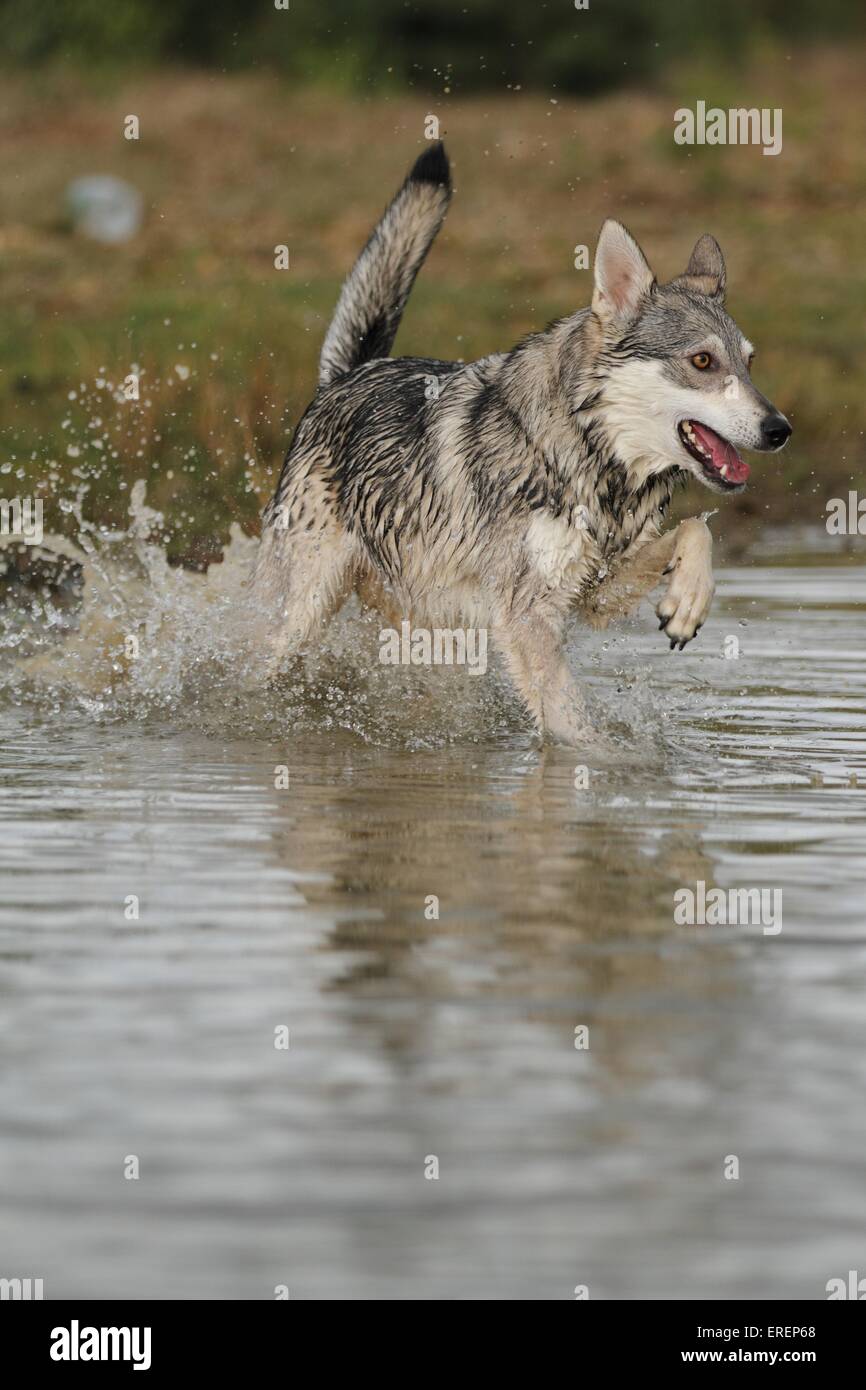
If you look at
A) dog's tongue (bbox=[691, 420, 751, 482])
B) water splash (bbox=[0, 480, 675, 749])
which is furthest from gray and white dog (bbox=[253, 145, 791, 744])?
water splash (bbox=[0, 480, 675, 749])

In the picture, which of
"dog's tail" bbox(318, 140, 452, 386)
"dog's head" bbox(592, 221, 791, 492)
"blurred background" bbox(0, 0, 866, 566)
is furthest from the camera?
"blurred background" bbox(0, 0, 866, 566)

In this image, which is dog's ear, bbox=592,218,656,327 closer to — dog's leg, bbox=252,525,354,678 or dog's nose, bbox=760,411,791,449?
dog's nose, bbox=760,411,791,449

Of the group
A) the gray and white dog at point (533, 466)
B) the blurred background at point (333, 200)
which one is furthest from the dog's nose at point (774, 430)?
the blurred background at point (333, 200)

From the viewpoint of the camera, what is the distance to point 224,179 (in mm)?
24703

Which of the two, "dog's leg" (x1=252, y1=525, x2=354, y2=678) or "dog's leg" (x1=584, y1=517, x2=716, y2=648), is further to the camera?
"dog's leg" (x1=252, y1=525, x2=354, y2=678)

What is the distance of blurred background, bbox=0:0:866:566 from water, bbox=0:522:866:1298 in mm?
4773

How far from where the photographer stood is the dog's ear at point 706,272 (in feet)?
26.1

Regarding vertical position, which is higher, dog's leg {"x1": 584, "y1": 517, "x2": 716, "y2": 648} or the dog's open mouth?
the dog's open mouth

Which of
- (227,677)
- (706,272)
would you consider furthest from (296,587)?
(706,272)

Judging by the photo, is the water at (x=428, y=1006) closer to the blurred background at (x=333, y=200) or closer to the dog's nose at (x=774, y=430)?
the dog's nose at (x=774, y=430)

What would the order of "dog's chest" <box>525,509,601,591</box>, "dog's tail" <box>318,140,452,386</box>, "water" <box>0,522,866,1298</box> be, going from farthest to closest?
"dog's tail" <box>318,140,452,386</box> < "dog's chest" <box>525,509,601,591</box> < "water" <box>0,522,866,1298</box>

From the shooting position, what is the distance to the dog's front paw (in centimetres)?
764

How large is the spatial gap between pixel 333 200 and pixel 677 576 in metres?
16.3

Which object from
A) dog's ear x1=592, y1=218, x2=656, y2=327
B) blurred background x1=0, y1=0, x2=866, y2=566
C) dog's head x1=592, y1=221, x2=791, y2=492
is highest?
blurred background x1=0, y1=0, x2=866, y2=566
